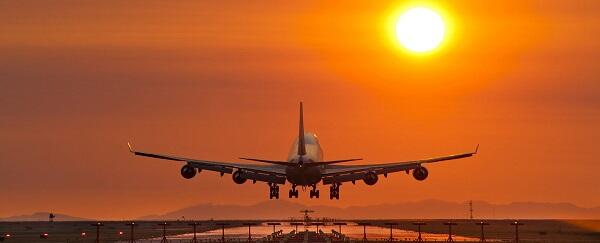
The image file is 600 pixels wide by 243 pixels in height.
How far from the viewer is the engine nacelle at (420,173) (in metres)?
139

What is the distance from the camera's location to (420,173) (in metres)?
139

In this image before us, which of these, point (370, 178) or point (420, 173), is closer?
point (420, 173)

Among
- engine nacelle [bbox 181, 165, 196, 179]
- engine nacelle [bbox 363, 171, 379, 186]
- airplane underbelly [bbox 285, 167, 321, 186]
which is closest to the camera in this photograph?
airplane underbelly [bbox 285, 167, 321, 186]

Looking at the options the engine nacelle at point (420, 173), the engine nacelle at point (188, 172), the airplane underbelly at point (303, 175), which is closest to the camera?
the airplane underbelly at point (303, 175)

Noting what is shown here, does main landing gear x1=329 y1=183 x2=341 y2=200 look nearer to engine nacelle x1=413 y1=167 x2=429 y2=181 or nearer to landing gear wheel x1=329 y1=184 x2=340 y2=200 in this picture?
landing gear wheel x1=329 y1=184 x2=340 y2=200

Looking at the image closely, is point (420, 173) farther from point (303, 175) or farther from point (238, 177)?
point (238, 177)

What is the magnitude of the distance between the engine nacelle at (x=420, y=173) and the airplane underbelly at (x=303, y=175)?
37.5 ft

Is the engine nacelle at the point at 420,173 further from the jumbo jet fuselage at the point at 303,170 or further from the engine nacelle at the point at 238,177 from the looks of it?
the engine nacelle at the point at 238,177

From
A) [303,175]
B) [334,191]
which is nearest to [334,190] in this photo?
[334,191]

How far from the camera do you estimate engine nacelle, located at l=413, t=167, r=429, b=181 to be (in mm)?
138875

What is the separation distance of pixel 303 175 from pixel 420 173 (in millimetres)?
14148

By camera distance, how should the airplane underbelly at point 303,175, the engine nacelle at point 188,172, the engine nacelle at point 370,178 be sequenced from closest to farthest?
the airplane underbelly at point 303,175
the engine nacelle at point 188,172
the engine nacelle at point 370,178

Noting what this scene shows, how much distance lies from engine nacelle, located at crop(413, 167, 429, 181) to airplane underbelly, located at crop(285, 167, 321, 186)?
1142cm

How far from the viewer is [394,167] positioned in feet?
474
